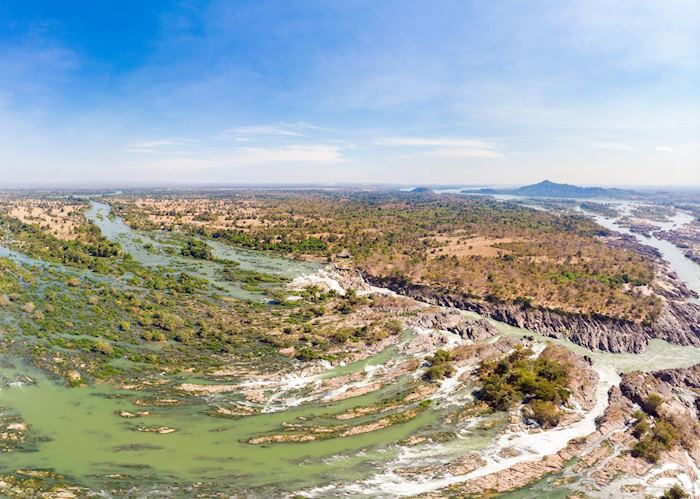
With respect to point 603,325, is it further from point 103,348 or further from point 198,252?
point 198,252

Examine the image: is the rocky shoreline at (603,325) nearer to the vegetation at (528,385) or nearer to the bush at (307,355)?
the vegetation at (528,385)

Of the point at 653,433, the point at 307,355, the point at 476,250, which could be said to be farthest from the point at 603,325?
the point at 476,250

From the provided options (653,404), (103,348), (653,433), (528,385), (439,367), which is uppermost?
(103,348)

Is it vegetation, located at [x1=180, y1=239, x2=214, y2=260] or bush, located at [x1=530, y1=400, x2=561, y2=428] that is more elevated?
vegetation, located at [x1=180, y1=239, x2=214, y2=260]

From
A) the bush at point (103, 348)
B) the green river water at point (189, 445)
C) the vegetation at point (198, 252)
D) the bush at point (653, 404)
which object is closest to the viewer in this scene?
the green river water at point (189, 445)

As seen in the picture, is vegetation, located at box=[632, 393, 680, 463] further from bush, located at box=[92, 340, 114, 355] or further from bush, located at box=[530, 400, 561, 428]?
bush, located at box=[92, 340, 114, 355]

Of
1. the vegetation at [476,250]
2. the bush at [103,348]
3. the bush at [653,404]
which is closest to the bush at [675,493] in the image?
the bush at [653,404]

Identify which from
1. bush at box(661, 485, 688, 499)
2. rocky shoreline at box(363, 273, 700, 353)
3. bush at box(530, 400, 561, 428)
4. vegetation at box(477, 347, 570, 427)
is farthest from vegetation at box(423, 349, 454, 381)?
bush at box(661, 485, 688, 499)

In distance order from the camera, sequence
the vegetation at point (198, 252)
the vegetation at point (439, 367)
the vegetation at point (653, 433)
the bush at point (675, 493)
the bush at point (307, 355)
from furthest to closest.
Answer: the vegetation at point (198, 252)
the bush at point (307, 355)
the vegetation at point (439, 367)
the vegetation at point (653, 433)
the bush at point (675, 493)

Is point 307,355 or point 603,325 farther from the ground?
point 603,325

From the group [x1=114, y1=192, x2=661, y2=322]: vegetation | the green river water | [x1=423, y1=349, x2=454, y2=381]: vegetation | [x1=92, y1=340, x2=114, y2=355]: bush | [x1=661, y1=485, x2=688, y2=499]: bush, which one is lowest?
[x1=661, y1=485, x2=688, y2=499]: bush

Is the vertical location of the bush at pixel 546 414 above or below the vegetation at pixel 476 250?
below

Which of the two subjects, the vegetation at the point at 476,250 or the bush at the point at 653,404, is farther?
the vegetation at the point at 476,250

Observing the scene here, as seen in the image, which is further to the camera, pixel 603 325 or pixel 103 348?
pixel 603 325
